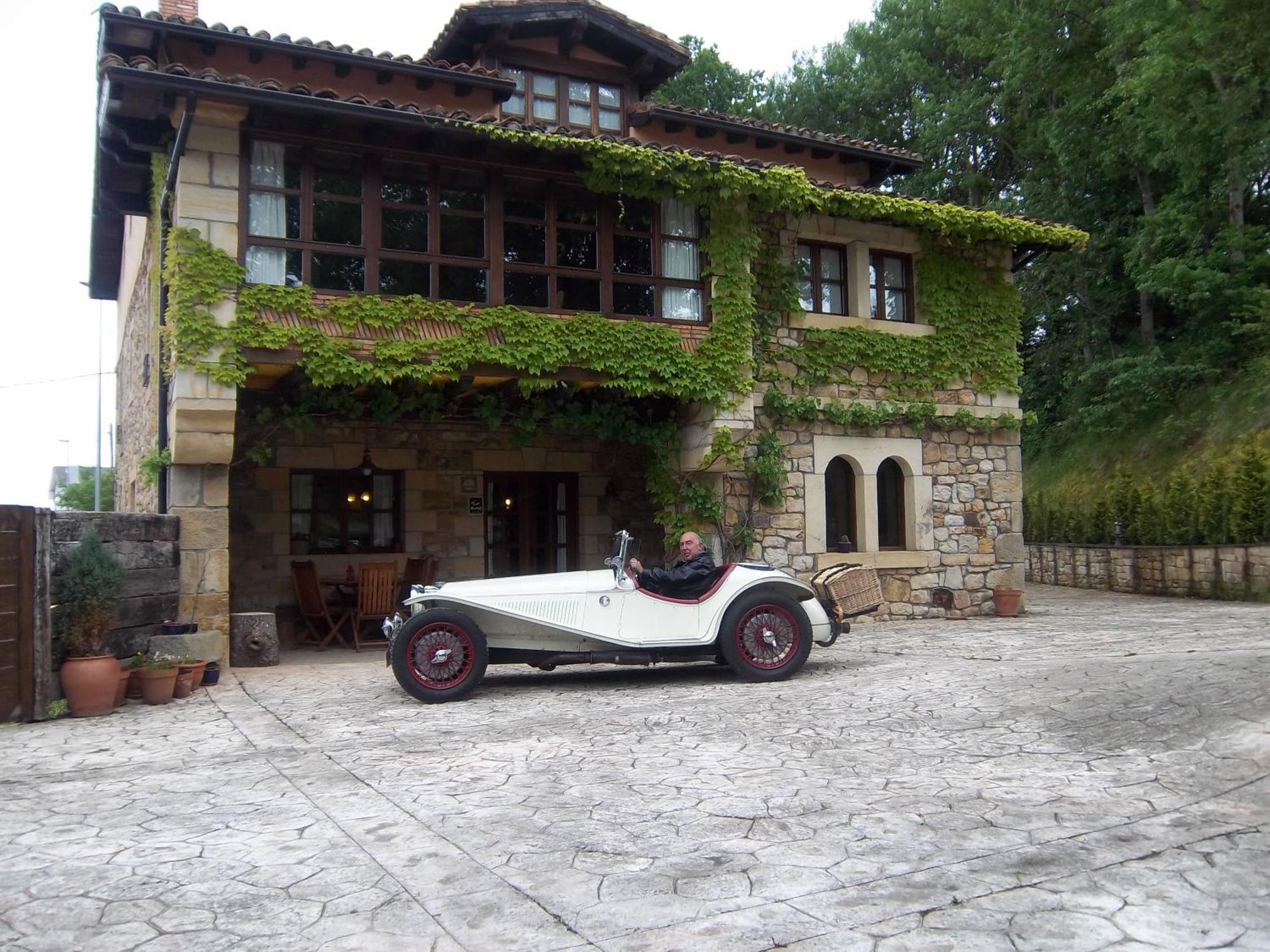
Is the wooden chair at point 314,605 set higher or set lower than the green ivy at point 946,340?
lower

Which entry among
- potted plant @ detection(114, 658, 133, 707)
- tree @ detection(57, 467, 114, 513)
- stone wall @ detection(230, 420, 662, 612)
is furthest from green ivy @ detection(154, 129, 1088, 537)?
tree @ detection(57, 467, 114, 513)

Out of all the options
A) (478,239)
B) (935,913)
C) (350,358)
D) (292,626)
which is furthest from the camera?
(292,626)

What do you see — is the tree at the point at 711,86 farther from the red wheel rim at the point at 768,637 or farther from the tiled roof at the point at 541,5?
the red wheel rim at the point at 768,637

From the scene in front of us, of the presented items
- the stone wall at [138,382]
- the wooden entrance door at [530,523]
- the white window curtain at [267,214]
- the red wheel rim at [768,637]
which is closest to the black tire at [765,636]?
the red wheel rim at [768,637]

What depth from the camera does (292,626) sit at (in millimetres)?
12141

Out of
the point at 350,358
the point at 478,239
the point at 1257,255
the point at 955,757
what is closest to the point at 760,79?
the point at 1257,255

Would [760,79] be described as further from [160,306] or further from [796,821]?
[796,821]

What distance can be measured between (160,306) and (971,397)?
33.1 ft

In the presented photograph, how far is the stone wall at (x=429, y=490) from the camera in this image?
39.6 ft

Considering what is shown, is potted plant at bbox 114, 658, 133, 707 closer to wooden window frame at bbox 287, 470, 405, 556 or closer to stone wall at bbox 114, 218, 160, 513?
stone wall at bbox 114, 218, 160, 513

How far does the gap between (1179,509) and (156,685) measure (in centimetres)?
1534

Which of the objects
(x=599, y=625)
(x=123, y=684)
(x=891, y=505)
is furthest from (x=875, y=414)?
(x=123, y=684)

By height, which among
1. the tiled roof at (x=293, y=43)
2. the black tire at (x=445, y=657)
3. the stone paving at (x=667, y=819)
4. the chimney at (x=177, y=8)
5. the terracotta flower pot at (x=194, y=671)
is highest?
the chimney at (x=177, y=8)

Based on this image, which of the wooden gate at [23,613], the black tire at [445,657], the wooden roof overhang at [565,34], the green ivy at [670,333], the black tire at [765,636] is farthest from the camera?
the wooden roof overhang at [565,34]
